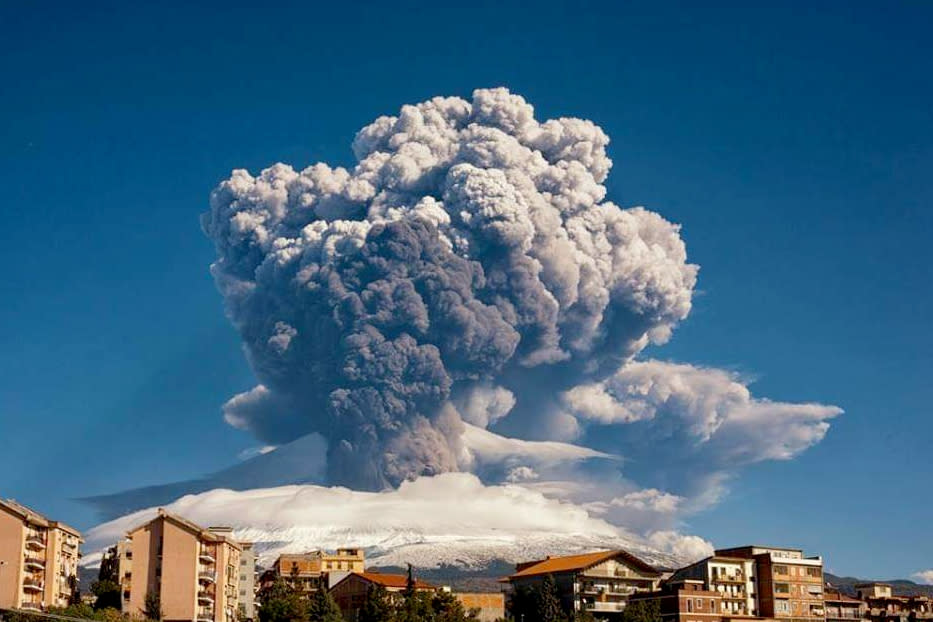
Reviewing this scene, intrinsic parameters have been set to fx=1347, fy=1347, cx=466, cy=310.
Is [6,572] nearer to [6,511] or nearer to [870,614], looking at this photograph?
[6,511]

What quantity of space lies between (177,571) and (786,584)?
156 ft

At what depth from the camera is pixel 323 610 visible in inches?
3903

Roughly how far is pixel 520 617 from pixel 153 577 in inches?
1092

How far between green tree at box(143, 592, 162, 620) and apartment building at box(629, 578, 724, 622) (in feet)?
120

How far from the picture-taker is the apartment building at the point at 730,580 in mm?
104750

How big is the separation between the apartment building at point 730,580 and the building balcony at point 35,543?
49.2 meters

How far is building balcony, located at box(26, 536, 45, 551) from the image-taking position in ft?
312

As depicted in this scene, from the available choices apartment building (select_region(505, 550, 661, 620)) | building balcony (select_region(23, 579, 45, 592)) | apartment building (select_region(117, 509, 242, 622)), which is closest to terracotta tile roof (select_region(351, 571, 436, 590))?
apartment building (select_region(505, 550, 661, 620))

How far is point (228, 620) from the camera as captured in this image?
4104 inches

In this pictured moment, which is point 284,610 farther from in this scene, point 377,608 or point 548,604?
point 548,604

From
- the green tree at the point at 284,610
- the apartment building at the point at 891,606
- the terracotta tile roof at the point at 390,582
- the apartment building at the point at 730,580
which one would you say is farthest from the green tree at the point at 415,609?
the apartment building at the point at 891,606

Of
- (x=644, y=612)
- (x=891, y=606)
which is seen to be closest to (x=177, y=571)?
(x=644, y=612)

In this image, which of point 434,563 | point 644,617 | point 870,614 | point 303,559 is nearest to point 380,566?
point 434,563

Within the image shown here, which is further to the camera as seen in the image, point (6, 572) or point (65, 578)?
point (65, 578)
